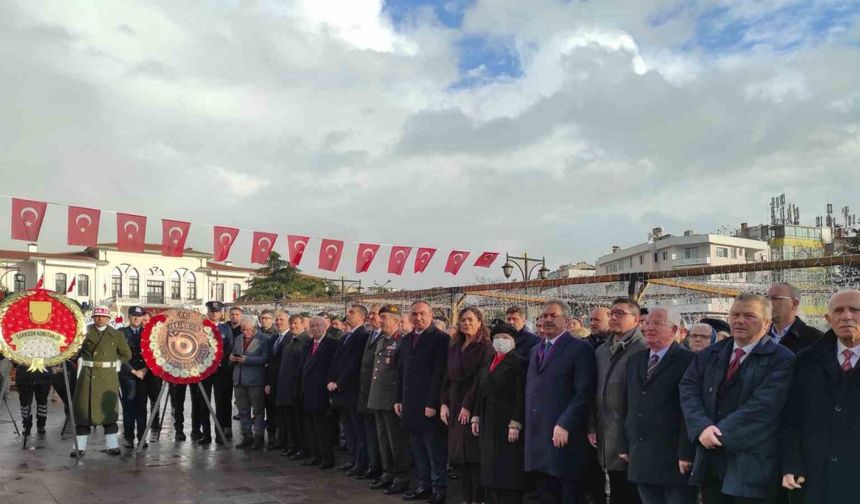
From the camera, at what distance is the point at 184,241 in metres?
15.3

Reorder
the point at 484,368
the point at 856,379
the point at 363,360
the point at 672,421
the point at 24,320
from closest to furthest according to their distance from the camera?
the point at 856,379, the point at 672,421, the point at 484,368, the point at 363,360, the point at 24,320

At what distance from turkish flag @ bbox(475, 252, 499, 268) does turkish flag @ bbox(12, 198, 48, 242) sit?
9.82 m

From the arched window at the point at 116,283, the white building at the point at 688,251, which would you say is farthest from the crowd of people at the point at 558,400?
the arched window at the point at 116,283

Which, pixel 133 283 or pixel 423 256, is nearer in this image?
pixel 423 256

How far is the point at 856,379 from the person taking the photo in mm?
3617

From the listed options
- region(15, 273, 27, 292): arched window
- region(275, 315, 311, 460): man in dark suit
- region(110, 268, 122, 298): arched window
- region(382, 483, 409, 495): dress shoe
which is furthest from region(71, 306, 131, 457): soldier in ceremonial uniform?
region(110, 268, 122, 298): arched window

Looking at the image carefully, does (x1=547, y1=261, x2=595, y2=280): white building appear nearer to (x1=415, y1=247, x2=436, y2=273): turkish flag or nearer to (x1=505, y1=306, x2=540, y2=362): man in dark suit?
→ (x1=415, y1=247, x2=436, y2=273): turkish flag

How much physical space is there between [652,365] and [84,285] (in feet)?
226

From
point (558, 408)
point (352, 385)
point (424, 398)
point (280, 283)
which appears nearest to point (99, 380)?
point (352, 385)

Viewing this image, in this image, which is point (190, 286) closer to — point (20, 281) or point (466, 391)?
point (20, 281)

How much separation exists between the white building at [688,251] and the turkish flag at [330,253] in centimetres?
4351

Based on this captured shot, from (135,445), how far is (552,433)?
6.89 meters

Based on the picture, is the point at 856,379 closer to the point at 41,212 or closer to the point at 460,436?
the point at 460,436

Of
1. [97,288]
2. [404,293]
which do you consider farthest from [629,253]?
[404,293]
